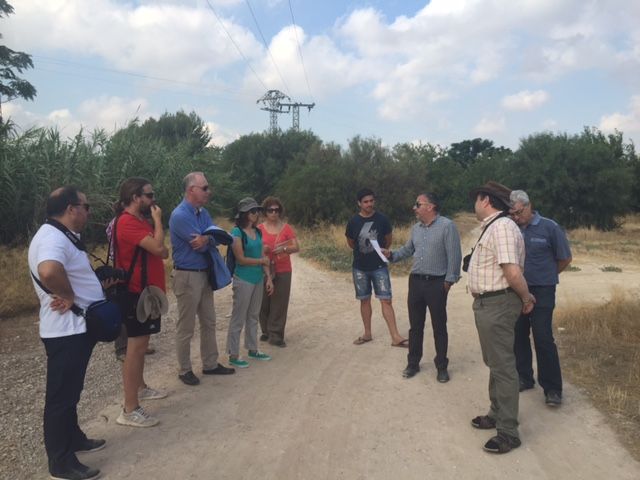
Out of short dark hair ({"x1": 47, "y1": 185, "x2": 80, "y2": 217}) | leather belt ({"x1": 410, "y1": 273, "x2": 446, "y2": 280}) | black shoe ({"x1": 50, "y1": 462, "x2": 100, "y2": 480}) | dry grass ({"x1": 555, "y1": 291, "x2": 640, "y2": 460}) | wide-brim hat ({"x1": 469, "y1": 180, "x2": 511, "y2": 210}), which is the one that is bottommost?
dry grass ({"x1": 555, "y1": 291, "x2": 640, "y2": 460})

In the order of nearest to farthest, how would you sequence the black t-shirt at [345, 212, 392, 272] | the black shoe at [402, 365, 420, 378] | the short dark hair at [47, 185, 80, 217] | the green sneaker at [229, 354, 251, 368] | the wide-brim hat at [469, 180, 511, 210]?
the short dark hair at [47, 185, 80, 217], the wide-brim hat at [469, 180, 511, 210], the black shoe at [402, 365, 420, 378], the green sneaker at [229, 354, 251, 368], the black t-shirt at [345, 212, 392, 272]

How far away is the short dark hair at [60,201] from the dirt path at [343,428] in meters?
1.73

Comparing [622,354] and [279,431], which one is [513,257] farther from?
[622,354]

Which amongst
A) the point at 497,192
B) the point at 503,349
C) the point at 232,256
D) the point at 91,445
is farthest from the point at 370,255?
the point at 91,445

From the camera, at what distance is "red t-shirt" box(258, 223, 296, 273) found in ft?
21.5

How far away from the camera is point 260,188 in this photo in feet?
114

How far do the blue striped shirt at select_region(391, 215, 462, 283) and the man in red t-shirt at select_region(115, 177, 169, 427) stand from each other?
2579 millimetres

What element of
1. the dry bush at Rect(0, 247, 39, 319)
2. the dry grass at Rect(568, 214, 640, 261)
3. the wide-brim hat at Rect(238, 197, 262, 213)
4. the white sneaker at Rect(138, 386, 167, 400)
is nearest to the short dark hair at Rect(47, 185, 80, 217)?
the white sneaker at Rect(138, 386, 167, 400)

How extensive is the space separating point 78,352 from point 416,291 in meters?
3.28

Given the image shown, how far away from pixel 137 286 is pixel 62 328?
3.00 ft

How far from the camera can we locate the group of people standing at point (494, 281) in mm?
3945

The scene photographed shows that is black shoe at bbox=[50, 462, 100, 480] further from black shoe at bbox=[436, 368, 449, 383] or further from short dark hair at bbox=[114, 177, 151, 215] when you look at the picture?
black shoe at bbox=[436, 368, 449, 383]

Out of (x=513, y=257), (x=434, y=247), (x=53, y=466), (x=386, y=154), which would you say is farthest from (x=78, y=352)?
(x=386, y=154)

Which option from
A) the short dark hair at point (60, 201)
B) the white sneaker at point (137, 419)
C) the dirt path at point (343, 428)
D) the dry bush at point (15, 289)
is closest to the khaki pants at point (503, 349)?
the dirt path at point (343, 428)
